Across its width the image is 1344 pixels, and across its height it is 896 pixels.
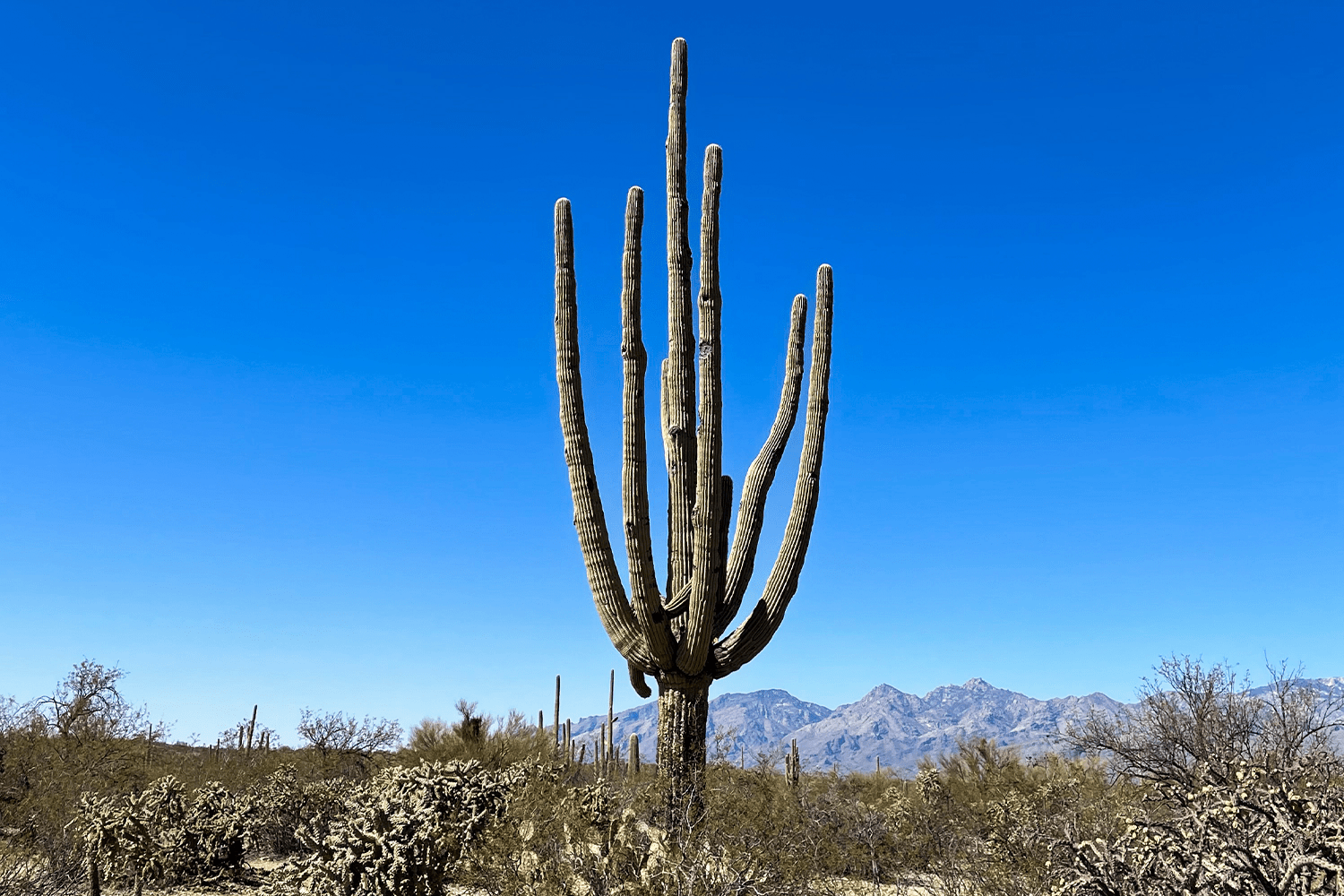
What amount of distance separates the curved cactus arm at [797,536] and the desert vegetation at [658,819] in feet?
4.18

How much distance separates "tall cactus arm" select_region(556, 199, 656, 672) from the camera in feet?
30.9

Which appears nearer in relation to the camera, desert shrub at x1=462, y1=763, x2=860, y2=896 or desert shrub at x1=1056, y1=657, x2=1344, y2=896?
desert shrub at x1=1056, y1=657, x2=1344, y2=896

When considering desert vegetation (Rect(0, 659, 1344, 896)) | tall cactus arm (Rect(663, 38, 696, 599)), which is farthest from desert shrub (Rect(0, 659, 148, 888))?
tall cactus arm (Rect(663, 38, 696, 599))

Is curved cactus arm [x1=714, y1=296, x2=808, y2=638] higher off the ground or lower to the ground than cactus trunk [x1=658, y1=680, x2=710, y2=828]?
higher

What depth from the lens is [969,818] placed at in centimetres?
1625

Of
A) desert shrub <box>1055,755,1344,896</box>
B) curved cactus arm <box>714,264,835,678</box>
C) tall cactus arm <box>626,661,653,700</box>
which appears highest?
curved cactus arm <box>714,264,835,678</box>

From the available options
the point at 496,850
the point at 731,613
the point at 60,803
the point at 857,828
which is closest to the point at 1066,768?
the point at 857,828

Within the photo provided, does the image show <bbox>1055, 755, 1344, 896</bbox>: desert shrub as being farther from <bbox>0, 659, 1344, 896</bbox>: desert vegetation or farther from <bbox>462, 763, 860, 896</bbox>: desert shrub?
<bbox>462, 763, 860, 896</bbox>: desert shrub

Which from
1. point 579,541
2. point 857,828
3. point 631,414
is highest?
point 631,414

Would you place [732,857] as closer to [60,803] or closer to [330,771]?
[60,803]

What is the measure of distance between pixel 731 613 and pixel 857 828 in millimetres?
6799

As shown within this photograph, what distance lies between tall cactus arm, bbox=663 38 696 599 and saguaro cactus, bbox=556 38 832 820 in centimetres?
1

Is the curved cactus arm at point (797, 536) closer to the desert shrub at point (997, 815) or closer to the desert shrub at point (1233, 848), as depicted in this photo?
the desert shrub at point (997, 815)

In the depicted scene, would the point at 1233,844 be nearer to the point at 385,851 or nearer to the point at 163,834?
the point at 385,851
